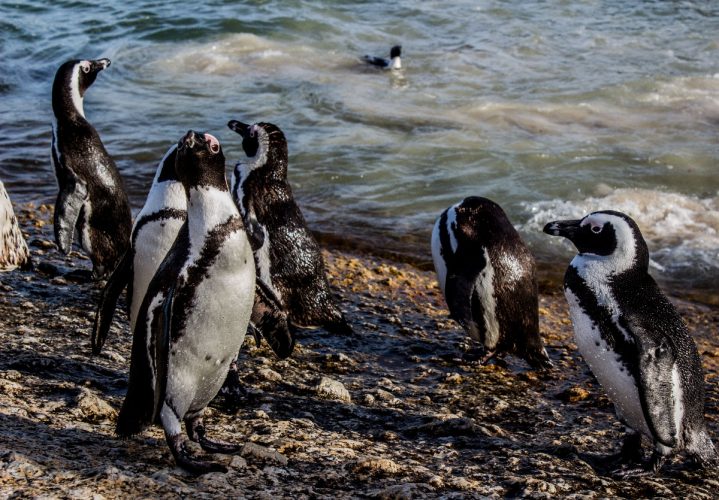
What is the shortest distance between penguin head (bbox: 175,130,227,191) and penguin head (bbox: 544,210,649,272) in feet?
5.58

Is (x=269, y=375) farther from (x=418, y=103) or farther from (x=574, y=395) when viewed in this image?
(x=418, y=103)

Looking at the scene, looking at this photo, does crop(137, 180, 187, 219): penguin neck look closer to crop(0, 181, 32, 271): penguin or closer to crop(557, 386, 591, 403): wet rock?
crop(0, 181, 32, 271): penguin

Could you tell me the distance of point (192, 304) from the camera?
11.3 ft

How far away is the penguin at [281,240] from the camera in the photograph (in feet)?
17.6

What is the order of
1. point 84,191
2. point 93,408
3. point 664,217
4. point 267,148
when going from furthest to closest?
point 664,217
point 84,191
point 267,148
point 93,408

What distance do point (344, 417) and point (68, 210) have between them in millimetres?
2804

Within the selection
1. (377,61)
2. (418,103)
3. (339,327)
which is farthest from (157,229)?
(377,61)

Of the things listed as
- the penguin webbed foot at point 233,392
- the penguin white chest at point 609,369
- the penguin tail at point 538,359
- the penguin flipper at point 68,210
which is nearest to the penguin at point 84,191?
the penguin flipper at point 68,210

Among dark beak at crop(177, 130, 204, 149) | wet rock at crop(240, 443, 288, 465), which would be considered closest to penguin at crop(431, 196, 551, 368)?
wet rock at crop(240, 443, 288, 465)

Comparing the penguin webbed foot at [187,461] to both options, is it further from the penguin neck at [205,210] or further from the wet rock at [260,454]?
the penguin neck at [205,210]

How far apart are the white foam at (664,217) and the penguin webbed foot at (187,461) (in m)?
4.91

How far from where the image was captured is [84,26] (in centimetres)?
1769

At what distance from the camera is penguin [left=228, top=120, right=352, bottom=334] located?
17.6 ft

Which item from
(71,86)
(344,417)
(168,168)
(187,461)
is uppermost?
(71,86)
